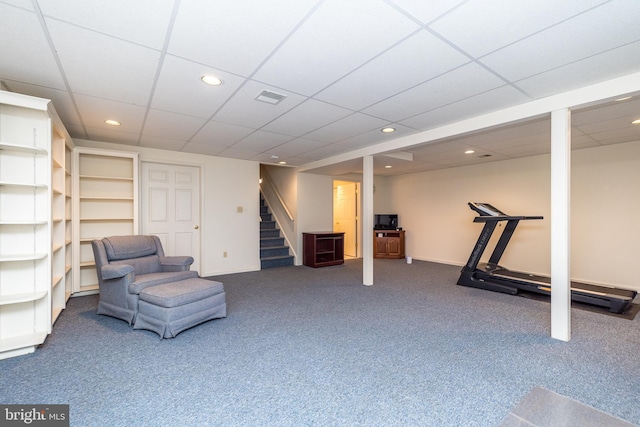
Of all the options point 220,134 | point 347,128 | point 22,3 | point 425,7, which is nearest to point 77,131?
point 220,134

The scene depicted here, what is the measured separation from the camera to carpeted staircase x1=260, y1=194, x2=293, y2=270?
20.6 feet

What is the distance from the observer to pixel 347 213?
803cm

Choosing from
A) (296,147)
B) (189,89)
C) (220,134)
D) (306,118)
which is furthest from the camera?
(296,147)

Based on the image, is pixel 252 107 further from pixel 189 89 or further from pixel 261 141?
pixel 261 141

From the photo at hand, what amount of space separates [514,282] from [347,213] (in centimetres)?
443

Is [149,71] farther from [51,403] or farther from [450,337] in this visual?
[450,337]

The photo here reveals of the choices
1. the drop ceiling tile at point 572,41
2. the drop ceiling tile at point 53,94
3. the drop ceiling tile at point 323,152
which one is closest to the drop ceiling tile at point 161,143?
the drop ceiling tile at point 53,94

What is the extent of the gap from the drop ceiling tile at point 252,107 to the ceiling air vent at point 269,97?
0.03m

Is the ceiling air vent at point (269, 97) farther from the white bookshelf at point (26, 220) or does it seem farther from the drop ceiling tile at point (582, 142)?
the drop ceiling tile at point (582, 142)

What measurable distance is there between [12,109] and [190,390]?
285cm

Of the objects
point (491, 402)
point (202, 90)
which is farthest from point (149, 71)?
point (491, 402)

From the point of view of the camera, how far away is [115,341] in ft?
8.63

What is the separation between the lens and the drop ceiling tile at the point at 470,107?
270 cm

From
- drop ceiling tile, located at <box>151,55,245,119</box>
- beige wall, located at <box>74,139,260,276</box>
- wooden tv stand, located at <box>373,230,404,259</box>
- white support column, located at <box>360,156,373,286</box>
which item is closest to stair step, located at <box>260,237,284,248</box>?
beige wall, located at <box>74,139,260,276</box>
